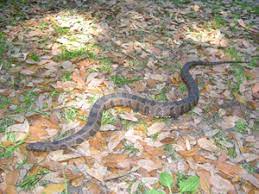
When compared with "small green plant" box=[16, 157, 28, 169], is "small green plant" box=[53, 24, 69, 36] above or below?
above

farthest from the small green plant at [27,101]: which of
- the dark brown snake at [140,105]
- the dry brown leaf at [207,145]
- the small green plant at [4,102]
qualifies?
the dry brown leaf at [207,145]

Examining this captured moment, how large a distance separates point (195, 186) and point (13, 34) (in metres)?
4.86

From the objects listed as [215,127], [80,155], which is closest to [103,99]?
[80,155]

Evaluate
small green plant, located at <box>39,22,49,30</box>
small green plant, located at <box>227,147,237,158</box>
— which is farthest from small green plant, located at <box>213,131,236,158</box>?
small green plant, located at <box>39,22,49,30</box>

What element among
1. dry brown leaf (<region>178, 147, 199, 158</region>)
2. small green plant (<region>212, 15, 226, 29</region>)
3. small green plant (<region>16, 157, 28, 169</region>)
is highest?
small green plant (<region>212, 15, 226, 29</region>)

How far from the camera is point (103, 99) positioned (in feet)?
17.4

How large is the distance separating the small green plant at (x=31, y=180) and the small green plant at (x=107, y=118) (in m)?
1.16

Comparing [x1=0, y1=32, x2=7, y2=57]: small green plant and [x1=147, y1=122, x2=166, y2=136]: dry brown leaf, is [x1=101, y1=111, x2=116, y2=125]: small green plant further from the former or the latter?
[x1=0, y1=32, x2=7, y2=57]: small green plant

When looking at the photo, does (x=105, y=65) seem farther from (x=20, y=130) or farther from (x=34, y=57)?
(x=20, y=130)

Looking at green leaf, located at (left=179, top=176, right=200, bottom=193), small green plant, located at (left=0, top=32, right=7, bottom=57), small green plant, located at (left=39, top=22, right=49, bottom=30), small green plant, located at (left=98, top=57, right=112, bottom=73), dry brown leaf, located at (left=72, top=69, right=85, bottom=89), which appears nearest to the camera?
green leaf, located at (left=179, top=176, right=200, bottom=193)

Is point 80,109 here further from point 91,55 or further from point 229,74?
point 229,74

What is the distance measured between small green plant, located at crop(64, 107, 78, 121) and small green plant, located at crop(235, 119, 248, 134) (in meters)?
2.29

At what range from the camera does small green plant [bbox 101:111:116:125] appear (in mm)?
5090

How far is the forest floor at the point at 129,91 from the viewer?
4.30 m
